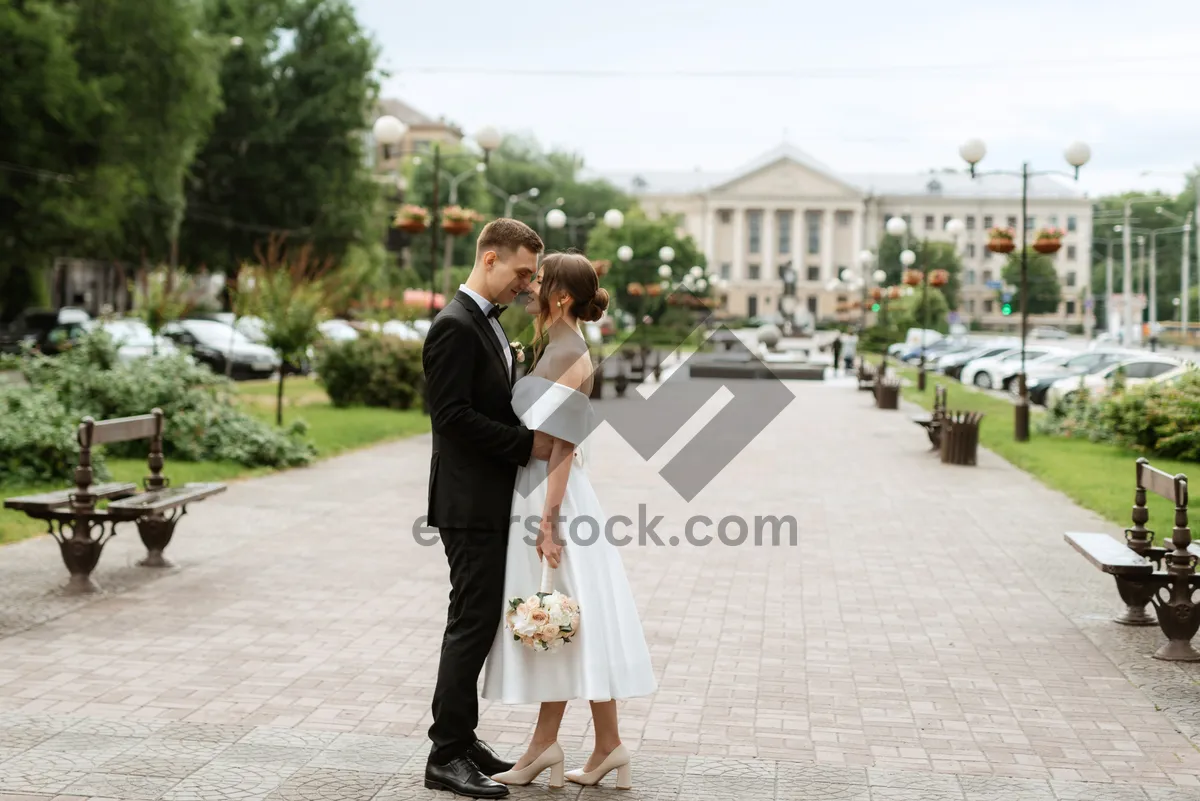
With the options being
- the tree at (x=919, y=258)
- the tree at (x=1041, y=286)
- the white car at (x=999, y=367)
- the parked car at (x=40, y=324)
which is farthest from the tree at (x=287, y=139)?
the tree at (x=1041, y=286)

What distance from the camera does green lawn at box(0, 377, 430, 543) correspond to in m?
11.7

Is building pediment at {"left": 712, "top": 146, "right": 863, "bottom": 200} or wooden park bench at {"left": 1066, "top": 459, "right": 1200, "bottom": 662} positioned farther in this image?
building pediment at {"left": 712, "top": 146, "right": 863, "bottom": 200}

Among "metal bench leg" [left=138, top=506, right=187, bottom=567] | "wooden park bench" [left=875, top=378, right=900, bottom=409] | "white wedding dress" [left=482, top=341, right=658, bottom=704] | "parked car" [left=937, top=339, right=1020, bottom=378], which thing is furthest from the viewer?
"parked car" [left=937, top=339, right=1020, bottom=378]

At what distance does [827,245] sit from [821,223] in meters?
2.60

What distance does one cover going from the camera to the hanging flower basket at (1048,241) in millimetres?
22250

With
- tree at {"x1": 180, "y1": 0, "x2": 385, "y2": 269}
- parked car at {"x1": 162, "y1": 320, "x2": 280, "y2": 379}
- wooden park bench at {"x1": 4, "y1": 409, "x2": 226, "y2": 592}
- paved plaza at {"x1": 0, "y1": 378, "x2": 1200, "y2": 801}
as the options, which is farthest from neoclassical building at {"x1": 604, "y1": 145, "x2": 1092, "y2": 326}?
wooden park bench at {"x1": 4, "y1": 409, "x2": 226, "y2": 592}

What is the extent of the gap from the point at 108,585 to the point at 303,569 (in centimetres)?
126

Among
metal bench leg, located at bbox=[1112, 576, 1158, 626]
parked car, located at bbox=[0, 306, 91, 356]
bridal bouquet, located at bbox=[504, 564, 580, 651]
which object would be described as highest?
parked car, located at bbox=[0, 306, 91, 356]

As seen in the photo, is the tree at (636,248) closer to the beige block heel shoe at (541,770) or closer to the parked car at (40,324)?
the parked car at (40,324)

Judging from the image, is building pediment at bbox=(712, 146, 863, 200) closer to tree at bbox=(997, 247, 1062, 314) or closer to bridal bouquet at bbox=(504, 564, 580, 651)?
tree at bbox=(997, 247, 1062, 314)

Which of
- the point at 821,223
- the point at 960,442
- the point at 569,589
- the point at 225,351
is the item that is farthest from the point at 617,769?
the point at 821,223

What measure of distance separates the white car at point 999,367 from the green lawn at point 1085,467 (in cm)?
1322

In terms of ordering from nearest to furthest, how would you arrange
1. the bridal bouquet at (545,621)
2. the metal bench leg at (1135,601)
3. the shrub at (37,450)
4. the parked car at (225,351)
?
the bridal bouquet at (545,621) < the metal bench leg at (1135,601) < the shrub at (37,450) < the parked car at (225,351)

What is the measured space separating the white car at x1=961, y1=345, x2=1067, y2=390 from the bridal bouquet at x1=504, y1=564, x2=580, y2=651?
3394 centimetres
